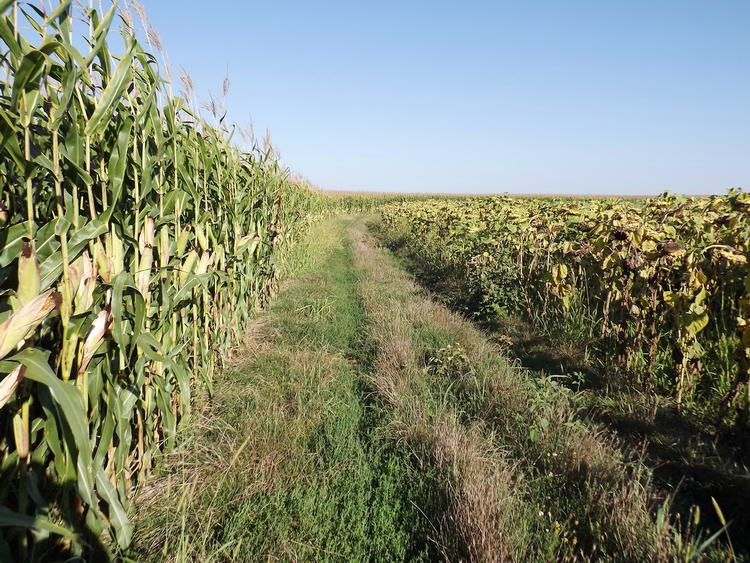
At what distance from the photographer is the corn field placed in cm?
156

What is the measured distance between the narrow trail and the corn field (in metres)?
0.36

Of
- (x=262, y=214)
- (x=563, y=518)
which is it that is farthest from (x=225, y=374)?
(x=563, y=518)

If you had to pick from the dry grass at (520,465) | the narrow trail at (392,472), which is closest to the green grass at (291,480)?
the narrow trail at (392,472)

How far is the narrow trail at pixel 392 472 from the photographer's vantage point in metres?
2.14

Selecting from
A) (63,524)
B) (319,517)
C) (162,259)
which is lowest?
(319,517)

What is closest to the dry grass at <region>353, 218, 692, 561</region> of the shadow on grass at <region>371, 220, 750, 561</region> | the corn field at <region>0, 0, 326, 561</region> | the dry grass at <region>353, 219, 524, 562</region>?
the dry grass at <region>353, 219, 524, 562</region>

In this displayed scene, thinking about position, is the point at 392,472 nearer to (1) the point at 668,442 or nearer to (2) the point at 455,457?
(2) the point at 455,457

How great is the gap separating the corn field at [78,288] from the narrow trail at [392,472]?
1.18ft

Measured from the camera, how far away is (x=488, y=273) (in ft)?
22.8

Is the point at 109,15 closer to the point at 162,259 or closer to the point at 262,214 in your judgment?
the point at 162,259

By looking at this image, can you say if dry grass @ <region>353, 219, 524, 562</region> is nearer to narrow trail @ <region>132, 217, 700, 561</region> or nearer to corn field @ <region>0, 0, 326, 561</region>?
narrow trail @ <region>132, 217, 700, 561</region>

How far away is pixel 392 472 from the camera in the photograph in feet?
9.12

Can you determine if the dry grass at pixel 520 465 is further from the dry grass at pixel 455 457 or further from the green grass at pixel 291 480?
the green grass at pixel 291 480

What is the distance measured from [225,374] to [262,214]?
256 cm
